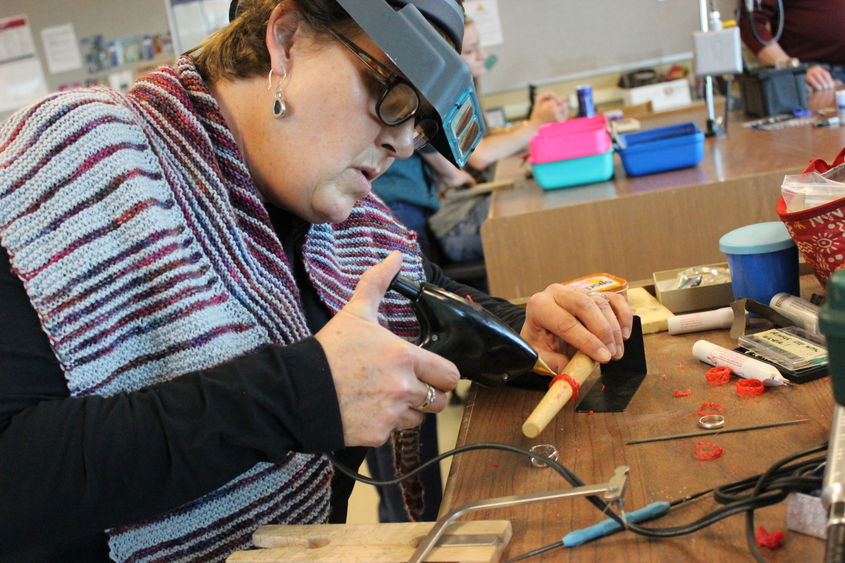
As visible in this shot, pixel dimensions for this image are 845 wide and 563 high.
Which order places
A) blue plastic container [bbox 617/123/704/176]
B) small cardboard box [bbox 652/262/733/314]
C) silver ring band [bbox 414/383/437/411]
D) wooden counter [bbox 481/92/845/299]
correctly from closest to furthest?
silver ring band [bbox 414/383/437/411]
small cardboard box [bbox 652/262/733/314]
wooden counter [bbox 481/92/845/299]
blue plastic container [bbox 617/123/704/176]

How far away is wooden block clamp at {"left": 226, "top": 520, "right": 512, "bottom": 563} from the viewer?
27.4 inches

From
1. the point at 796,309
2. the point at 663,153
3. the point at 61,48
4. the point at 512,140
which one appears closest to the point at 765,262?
the point at 796,309

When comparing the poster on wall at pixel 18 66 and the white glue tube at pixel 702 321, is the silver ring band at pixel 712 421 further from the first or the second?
the poster on wall at pixel 18 66

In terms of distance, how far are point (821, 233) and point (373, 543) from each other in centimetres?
67

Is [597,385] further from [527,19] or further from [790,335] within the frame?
[527,19]

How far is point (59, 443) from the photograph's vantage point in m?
0.79

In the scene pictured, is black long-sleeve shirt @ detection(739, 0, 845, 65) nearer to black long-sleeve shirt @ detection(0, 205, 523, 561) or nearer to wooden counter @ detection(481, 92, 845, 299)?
wooden counter @ detection(481, 92, 845, 299)

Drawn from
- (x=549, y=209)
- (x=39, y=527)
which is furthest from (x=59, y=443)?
(x=549, y=209)

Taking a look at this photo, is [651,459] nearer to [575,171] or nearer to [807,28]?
[575,171]

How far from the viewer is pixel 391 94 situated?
1.01 meters

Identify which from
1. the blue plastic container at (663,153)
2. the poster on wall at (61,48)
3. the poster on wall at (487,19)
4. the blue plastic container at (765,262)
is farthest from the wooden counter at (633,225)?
the poster on wall at (61,48)

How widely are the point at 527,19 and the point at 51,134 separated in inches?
169

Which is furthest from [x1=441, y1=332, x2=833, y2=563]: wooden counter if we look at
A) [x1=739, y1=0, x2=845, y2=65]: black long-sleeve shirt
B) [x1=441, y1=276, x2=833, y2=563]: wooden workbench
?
[x1=739, y1=0, x2=845, y2=65]: black long-sleeve shirt

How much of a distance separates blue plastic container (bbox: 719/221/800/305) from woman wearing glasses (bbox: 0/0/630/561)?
0.21 m
